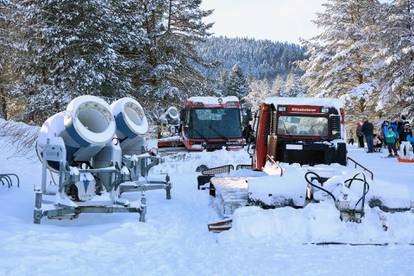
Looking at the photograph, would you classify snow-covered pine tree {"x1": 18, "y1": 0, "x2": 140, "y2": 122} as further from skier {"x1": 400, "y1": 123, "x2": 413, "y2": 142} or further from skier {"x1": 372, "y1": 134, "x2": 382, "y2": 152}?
skier {"x1": 400, "y1": 123, "x2": 413, "y2": 142}

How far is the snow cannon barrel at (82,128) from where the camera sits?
7653 mm

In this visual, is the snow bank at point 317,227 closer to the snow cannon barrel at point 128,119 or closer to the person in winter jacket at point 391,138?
the snow cannon barrel at point 128,119

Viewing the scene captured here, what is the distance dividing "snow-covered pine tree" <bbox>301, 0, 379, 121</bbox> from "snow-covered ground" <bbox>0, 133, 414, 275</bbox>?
878 inches

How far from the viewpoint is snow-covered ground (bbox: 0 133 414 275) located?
5281mm

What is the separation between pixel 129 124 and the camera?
9406mm

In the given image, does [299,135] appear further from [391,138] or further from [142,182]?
[391,138]

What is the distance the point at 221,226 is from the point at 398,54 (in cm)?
2031

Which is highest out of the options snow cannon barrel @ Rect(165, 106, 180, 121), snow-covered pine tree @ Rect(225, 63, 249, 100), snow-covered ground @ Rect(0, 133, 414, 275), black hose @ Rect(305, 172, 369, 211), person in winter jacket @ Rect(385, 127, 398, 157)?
snow-covered pine tree @ Rect(225, 63, 249, 100)

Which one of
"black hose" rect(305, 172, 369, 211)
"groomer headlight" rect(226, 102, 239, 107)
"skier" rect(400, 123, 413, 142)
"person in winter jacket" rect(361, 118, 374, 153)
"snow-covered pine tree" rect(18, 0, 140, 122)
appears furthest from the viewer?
"person in winter jacket" rect(361, 118, 374, 153)

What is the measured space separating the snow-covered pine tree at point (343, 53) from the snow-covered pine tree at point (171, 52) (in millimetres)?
7866

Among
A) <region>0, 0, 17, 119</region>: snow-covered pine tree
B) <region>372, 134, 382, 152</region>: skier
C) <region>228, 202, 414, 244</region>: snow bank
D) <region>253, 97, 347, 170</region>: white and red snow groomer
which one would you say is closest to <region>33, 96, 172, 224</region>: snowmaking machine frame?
<region>228, 202, 414, 244</region>: snow bank

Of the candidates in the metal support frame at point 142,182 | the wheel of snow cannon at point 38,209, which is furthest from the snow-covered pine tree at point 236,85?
the wheel of snow cannon at point 38,209

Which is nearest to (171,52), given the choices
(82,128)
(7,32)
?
(7,32)

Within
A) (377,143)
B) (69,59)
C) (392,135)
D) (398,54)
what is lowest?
(377,143)
